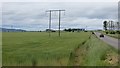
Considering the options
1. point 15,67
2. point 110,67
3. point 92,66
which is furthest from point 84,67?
point 15,67

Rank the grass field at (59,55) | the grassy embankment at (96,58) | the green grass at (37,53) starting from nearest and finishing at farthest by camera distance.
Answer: the grassy embankment at (96,58)
the grass field at (59,55)
the green grass at (37,53)

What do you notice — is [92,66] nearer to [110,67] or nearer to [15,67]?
[110,67]

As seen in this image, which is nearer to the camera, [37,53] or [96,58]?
[96,58]

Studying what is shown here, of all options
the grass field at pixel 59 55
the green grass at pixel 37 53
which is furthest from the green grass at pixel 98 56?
the green grass at pixel 37 53

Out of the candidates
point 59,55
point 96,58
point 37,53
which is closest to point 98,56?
point 96,58

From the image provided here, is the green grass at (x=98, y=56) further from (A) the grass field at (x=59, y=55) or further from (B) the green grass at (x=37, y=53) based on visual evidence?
(B) the green grass at (x=37, y=53)

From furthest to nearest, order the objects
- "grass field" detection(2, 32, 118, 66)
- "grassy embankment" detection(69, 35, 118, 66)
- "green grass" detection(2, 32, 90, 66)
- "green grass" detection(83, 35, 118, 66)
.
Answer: "green grass" detection(2, 32, 90, 66), "grass field" detection(2, 32, 118, 66), "grassy embankment" detection(69, 35, 118, 66), "green grass" detection(83, 35, 118, 66)

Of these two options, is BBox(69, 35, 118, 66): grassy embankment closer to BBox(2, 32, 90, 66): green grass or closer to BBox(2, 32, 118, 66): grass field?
BBox(2, 32, 118, 66): grass field

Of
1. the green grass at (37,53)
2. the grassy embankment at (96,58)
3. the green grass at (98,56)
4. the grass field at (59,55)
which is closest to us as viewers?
the green grass at (98,56)

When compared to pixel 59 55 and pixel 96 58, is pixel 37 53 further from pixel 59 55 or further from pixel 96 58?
pixel 96 58

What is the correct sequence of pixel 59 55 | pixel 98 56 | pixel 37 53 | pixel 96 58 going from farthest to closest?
1. pixel 37 53
2. pixel 59 55
3. pixel 98 56
4. pixel 96 58

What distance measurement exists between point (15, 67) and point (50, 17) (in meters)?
83.0

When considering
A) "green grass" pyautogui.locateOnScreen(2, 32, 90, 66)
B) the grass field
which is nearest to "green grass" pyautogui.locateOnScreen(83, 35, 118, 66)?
the grass field

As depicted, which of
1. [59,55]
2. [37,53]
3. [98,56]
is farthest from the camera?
[37,53]
